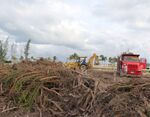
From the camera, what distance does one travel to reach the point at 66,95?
7.95 m

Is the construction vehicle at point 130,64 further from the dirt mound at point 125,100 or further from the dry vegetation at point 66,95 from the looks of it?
the dirt mound at point 125,100

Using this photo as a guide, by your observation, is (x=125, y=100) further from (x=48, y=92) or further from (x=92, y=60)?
(x=92, y=60)

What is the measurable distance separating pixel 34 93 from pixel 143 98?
3.01 metres

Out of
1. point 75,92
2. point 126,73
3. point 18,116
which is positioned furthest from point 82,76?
point 126,73

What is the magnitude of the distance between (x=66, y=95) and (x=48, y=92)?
0.57m

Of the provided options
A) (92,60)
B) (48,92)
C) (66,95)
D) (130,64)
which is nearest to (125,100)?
(66,95)

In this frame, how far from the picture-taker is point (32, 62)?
11.0 metres

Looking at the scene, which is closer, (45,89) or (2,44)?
(45,89)

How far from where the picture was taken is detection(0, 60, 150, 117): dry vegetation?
6535 millimetres

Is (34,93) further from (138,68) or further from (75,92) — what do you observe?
(138,68)

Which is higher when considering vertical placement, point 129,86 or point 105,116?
point 129,86

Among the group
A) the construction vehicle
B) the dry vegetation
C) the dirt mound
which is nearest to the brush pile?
the dry vegetation

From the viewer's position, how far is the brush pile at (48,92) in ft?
24.6

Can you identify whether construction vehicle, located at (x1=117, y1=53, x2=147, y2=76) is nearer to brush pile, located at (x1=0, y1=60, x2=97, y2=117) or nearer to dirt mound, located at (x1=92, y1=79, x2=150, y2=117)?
brush pile, located at (x1=0, y1=60, x2=97, y2=117)
